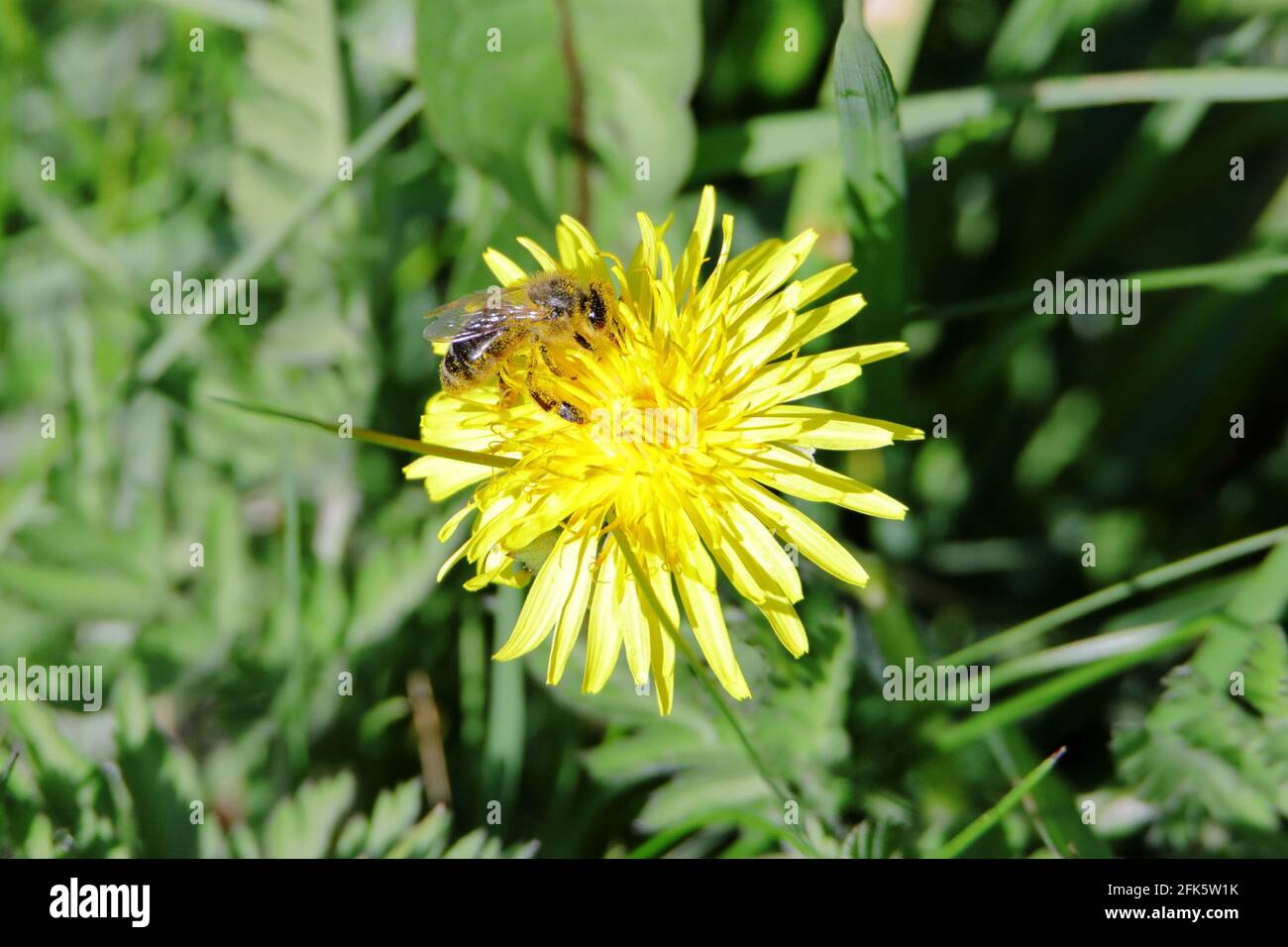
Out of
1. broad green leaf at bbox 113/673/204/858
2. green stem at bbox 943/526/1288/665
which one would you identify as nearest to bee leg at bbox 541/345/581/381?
green stem at bbox 943/526/1288/665

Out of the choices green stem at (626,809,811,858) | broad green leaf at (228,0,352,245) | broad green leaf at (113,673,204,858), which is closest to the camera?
green stem at (626,809,811,858)

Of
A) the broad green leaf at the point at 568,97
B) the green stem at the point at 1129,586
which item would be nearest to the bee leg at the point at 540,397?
the broad green leaf at the point at 568,97

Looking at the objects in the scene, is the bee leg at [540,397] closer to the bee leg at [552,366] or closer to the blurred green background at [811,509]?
the bee leg at [552,366]

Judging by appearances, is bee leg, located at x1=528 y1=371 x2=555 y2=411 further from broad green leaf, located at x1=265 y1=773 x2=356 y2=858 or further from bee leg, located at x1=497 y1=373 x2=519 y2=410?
broad green leaf, located at x1=265 y1=773 x2=356 y2=858

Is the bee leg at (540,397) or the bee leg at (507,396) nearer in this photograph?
the bee leg at (540,397)

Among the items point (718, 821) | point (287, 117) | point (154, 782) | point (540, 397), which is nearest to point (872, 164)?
point (540, 397)

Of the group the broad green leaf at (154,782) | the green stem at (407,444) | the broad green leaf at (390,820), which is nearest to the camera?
the green stem at (407,444)

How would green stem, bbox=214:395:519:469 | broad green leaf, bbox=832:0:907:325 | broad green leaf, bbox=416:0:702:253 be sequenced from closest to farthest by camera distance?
green stem, bbox=214:395:519:469 → broad green leaf, bbox=832:0:907:325 → broad green leaf, bbox=416:0:702:253

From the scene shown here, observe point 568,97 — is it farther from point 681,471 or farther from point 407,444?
point 407,444
